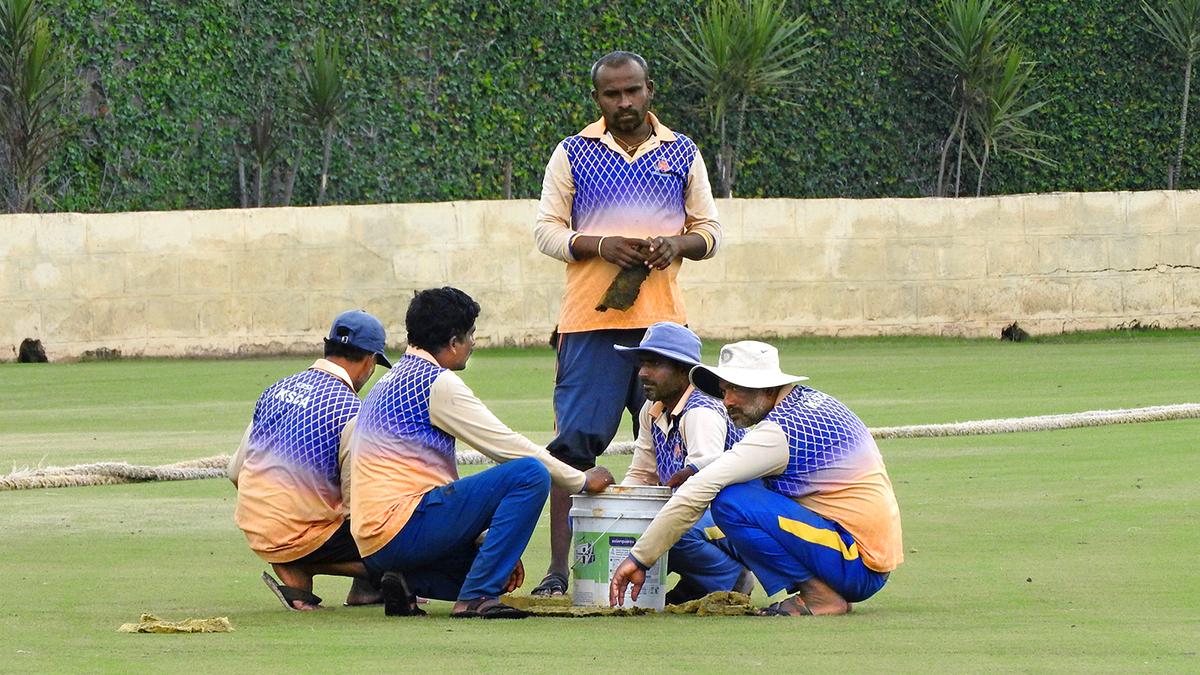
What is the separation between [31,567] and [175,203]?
1416 cm

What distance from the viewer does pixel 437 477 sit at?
666 cm

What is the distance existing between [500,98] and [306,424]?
15961mm

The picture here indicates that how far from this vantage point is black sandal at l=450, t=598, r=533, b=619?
6387 mm

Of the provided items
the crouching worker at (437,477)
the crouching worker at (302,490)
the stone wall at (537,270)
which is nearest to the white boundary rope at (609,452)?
the crouching worker at (302,490)

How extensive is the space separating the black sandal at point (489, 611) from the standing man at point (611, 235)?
33.9 inches

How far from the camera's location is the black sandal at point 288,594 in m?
6.84

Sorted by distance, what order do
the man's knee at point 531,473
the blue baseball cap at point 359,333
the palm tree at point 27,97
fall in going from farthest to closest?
the palm tree at point 27,97
the blue baseball cap at point 359,333
the man's knee at point 531,473

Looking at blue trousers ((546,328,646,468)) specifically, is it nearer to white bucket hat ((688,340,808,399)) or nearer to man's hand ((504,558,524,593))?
man's hand ((504,558,524,593))

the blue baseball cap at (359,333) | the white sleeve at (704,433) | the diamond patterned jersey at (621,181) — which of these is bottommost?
the white sleeve at (704,433)

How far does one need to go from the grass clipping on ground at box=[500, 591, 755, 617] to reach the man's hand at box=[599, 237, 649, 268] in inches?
50.9

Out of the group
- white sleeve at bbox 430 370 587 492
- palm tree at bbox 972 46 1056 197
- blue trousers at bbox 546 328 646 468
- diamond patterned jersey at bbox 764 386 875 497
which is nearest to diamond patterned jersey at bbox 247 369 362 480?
white sleeve at bbox 430 370 587 492

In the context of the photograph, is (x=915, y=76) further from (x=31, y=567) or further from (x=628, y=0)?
(x=31, y=567)

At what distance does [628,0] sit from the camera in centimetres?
2319

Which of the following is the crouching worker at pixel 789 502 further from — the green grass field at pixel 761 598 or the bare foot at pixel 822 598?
the green grass field at pixel 761 598
